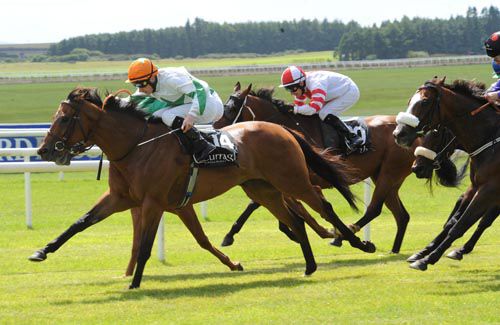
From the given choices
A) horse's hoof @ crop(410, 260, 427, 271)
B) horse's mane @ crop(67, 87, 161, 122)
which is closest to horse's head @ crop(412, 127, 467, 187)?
horse's hoof @ crop(410, 260, 427, 271)

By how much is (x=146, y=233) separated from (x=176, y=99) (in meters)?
1.16

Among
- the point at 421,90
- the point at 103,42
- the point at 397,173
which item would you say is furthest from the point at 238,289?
the point at 103,42

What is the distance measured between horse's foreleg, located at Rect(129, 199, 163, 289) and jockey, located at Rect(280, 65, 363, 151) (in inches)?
104

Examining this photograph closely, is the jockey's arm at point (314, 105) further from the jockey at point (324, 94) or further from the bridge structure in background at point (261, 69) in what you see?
the bridge structure in background at point (261, 69)

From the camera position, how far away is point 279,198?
324 inches

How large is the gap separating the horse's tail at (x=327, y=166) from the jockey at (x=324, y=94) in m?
1.28

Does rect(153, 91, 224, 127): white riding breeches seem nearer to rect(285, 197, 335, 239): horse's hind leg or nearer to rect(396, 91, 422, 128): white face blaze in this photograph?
rect(285, 197, 335, 239): horse's hind leg

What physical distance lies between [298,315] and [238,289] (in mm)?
1183

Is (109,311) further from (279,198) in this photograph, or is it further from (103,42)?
(103,42)

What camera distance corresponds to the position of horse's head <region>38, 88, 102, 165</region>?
736 cm

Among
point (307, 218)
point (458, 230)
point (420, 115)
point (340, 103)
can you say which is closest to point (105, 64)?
point (340, 103)

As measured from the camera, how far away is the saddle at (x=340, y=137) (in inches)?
384

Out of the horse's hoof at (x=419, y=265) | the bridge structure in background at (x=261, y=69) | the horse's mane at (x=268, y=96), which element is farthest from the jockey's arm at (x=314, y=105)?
the bridge structure in background at (x=261, y=69)

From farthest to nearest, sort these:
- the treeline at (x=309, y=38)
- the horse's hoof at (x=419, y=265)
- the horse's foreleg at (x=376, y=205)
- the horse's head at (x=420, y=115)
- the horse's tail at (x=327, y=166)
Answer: the treeline at (x=309, y=38)
the horse's foreleg at (x=376, y=205)
the horse's tail at (x=327, y=166)
the horse's head at (x=420, y=115)
the horse's hoof at (x=419, y=265)
